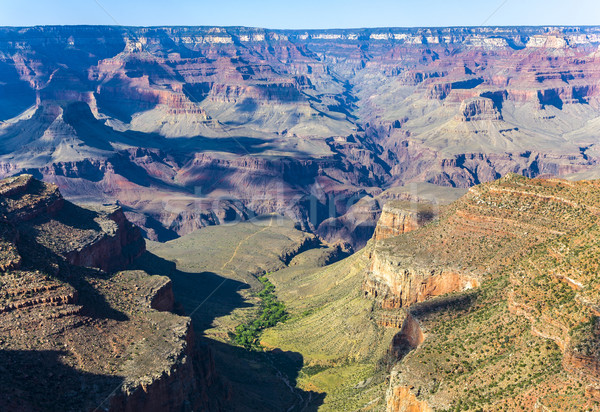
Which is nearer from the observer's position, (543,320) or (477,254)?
(543,320)

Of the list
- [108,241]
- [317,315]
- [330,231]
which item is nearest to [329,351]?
[317,315]

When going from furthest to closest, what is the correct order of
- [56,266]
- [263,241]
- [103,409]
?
[263,241] → [56,266] → [103,409]

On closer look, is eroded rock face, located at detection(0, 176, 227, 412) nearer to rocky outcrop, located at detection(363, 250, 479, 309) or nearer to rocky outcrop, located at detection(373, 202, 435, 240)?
rocky outcrop, located at detection(363, 250, 479, 309)

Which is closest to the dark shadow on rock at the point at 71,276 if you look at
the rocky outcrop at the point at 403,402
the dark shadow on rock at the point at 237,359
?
the dark shadow on rock at the point at 237,359

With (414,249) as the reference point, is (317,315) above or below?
below

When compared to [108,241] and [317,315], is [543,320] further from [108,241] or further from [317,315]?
[108,241]

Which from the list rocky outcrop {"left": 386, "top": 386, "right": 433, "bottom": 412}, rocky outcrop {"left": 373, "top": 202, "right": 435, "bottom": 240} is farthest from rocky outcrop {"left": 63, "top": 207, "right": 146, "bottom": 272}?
rocky outcrop {"left": 386, "top": 386, "right": 433, "bottom": 412}

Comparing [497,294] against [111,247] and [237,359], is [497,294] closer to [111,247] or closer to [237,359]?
[237,359]

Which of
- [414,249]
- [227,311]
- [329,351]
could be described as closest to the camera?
[414,249]

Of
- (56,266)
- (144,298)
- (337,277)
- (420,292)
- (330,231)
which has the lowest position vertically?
(330,231)
